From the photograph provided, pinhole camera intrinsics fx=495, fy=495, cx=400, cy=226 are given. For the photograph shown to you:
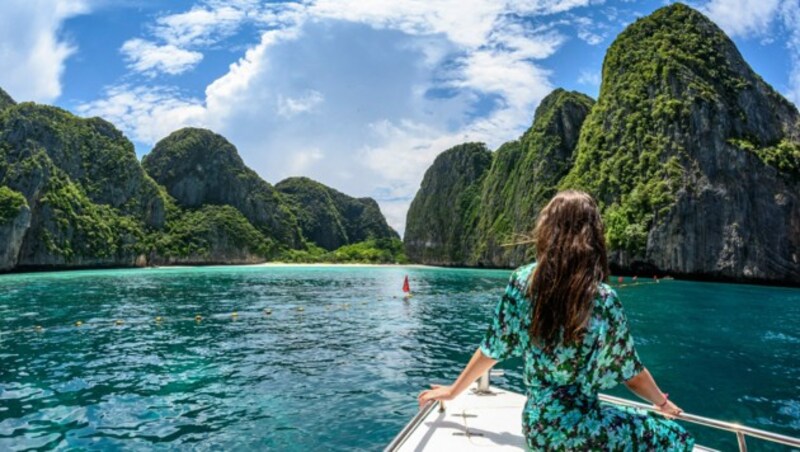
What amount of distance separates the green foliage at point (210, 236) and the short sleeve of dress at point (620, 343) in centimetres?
15095

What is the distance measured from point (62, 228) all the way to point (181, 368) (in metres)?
108

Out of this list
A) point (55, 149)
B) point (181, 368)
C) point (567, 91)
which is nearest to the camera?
point (181, 368)

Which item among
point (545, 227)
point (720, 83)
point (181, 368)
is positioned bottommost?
point (181, 368)

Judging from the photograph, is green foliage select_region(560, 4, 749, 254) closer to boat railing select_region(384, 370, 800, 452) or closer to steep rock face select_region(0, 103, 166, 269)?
boat railing select_region(384, 370, 800, 452)

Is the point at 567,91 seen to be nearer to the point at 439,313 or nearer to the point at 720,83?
the point at 720,83

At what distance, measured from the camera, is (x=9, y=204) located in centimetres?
8962

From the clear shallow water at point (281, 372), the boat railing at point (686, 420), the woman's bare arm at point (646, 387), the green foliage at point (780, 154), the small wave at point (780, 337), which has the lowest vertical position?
the clear shallow water at point (281, 372)

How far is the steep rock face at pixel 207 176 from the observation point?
18025 centimetres

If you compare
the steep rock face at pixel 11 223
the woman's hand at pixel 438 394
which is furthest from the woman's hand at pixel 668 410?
the steep rock face at pixel 11 223

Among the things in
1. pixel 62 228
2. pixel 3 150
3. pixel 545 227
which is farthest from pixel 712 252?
pixel 3 150

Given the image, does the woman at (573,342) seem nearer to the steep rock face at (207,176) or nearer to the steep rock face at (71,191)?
the steep rock face at (71,191)

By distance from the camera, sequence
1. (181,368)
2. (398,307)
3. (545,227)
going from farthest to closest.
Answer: (398,307), (181,368), (545,227)

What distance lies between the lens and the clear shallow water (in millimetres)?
10000

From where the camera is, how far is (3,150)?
103m
